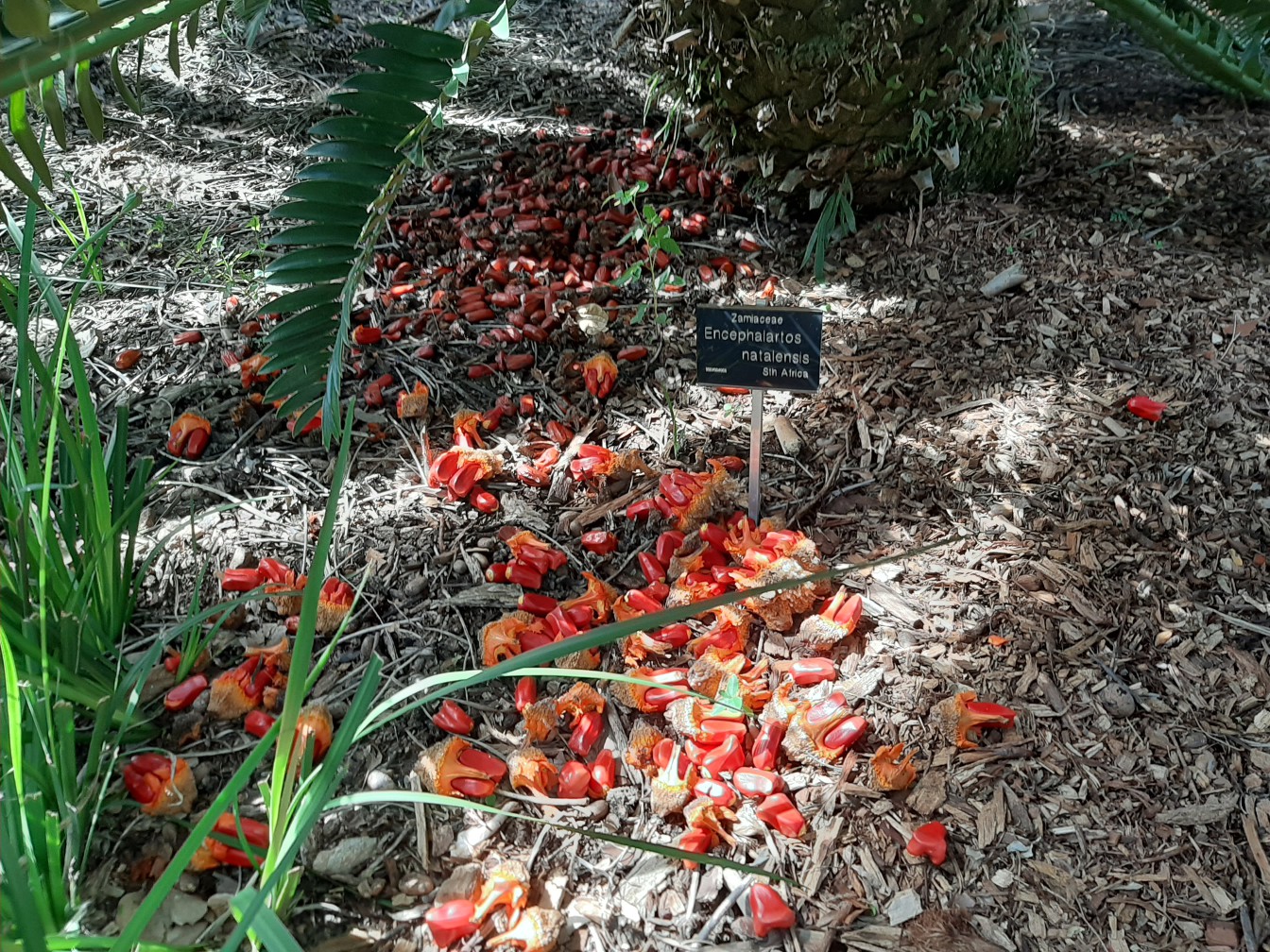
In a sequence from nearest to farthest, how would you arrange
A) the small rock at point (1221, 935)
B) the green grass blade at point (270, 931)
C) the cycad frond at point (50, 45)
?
the green grass blade at point (270, 931)
the cycad frond at point (50, 45)
the small rock at point (1221, 935)

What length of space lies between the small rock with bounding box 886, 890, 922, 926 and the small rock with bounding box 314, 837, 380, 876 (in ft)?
1.98

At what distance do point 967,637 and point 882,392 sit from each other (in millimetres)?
563

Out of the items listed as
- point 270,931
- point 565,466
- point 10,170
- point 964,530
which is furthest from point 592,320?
point 270,931

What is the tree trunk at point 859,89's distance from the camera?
5.94ft

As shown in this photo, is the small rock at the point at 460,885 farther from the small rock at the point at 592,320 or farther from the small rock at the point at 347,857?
the small rock at the point at 592,320

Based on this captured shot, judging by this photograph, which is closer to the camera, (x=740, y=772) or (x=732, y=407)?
(x=740, y=772)

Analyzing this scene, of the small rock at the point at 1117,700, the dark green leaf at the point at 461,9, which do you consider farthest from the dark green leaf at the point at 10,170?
the small rock at the point at 1117,700

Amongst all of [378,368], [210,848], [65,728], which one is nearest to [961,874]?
[210,848]

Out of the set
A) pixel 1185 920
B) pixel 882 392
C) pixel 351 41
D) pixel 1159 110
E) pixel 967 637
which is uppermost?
pixel 351 41

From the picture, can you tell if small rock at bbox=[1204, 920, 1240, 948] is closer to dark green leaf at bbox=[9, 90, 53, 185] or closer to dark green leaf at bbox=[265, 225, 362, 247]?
dark green leaf at bbox=[265, 225, 362, 247]

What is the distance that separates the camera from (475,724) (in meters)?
1.28

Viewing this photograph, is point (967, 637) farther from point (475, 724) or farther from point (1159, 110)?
point (1159, 110)

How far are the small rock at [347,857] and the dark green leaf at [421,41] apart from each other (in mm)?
1047

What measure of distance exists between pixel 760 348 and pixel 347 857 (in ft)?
2.94
